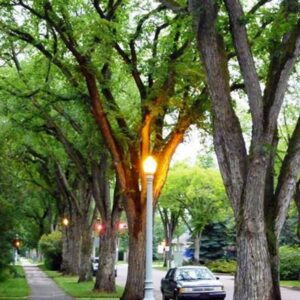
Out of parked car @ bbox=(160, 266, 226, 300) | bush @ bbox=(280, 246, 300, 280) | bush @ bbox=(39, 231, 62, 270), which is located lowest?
parked car @ bbox=(160, 266, 226, 300)

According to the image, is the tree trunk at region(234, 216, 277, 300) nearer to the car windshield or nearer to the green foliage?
the car windshield

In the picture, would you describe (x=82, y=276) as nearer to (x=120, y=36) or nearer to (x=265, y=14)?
(x=120, y=36)

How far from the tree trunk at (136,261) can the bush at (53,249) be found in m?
33.9

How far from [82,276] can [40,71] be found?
14.2 m

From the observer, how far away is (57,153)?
1316 inches

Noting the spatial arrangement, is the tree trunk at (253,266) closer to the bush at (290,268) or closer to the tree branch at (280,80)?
the tree branch at (280,80)

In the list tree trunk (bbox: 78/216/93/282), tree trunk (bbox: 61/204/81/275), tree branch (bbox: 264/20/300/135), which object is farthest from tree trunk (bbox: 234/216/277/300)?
tree trunk (bbox: 61/204/81/275)

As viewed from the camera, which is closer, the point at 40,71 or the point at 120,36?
the point at 120,36

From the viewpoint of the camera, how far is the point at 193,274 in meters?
23.6

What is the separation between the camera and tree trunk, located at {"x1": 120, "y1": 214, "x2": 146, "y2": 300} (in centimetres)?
2019

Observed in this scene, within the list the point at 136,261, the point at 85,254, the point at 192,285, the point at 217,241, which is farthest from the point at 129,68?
the point at 217,241

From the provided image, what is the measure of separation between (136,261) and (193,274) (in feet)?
13.4

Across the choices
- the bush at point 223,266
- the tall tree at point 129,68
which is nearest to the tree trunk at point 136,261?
the tall tree at point 129,68

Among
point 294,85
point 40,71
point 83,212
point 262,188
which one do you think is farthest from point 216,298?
point 83,212
